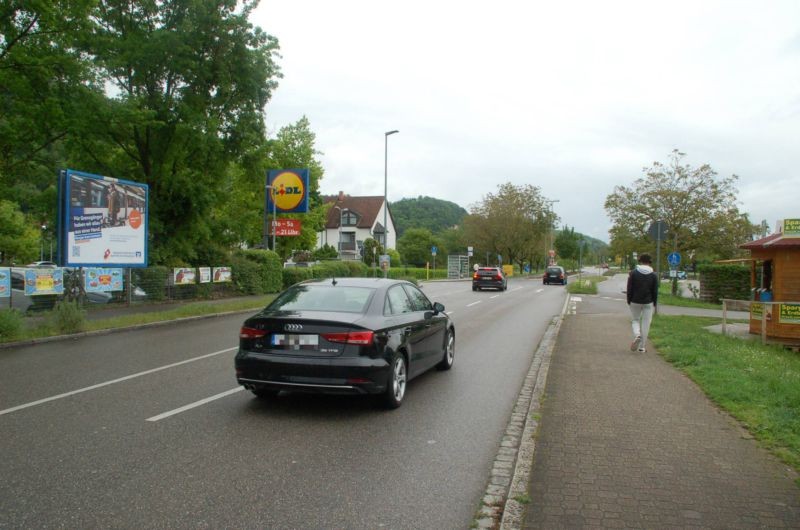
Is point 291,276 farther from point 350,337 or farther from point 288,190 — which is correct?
point 350,337

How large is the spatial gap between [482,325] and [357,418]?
998 centimetres

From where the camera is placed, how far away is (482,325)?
15938mm

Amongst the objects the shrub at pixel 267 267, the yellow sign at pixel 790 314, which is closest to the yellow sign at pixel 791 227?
the yellow sign at pixel 790 314

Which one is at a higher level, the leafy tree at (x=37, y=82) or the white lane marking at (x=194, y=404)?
the leafy tree at (x=37, y=82)

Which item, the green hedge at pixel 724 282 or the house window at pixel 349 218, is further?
the house window at pixel 349 218

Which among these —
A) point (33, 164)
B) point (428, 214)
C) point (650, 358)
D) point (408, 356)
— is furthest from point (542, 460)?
point (428, 214)

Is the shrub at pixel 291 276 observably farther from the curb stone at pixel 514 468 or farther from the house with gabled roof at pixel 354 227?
the house with gabled roof at pixel 354 227

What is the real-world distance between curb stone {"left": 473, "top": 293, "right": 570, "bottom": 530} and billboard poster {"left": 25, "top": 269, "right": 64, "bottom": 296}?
14069mm

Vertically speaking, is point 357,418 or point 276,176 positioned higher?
point 276,176

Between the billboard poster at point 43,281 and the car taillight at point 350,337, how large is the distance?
1338 centimetres

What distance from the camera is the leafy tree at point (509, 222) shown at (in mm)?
73250

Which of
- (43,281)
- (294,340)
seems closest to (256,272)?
(43,281)

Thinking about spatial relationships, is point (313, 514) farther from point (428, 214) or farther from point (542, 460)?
point (428, 214)

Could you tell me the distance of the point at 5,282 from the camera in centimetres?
1493
